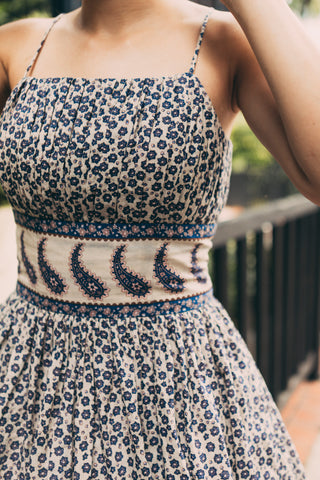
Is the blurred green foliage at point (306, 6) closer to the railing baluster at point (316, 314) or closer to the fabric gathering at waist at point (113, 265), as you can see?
the railing baluster at point (316, 314)

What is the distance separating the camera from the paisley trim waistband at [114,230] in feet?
3.34

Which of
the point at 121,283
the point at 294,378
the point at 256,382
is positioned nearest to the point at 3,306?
the point at 121,283

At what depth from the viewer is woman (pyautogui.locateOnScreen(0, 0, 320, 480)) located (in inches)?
38.4

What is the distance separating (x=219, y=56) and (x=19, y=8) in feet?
9.72

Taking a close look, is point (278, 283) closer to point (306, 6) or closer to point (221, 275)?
point (221, 275)

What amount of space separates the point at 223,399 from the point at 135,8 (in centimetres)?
84

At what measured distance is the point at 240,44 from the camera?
3.34ft

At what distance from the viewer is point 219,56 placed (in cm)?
102

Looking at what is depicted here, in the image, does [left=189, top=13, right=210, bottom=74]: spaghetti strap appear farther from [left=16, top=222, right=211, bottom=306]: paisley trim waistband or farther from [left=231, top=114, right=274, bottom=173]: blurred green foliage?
[left=231, top=114, right=274, bottom=173]: blurred green foliage

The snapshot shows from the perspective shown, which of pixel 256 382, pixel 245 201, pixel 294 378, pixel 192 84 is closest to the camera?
pixel 192 84

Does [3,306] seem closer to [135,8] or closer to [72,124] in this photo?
[72,124]

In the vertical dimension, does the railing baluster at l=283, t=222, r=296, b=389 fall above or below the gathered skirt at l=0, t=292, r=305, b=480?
below

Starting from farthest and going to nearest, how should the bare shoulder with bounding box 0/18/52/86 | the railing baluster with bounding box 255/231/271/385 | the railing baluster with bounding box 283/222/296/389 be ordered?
1. the railing baluster with bounding box 283/222/296/389
2. the railing baluster with bounding box 255/231/271/385
3. the bare shoulder with bounding box 0/18/52/86

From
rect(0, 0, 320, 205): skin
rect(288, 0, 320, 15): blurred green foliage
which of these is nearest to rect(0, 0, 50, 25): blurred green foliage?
rect(0, 0, 320, 205): skin
